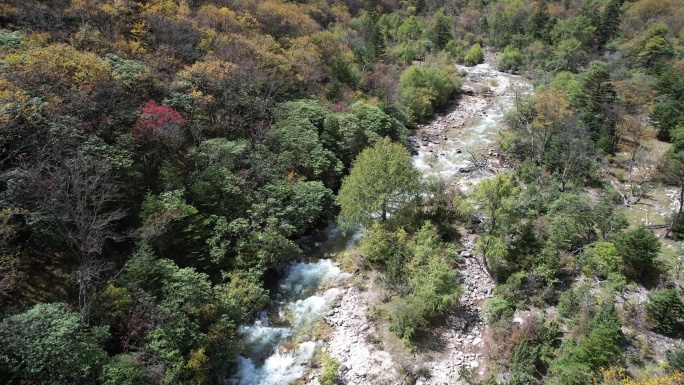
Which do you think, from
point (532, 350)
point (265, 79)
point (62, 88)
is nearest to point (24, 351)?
point (62, 88)

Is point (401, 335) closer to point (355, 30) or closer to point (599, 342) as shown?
point (599, 342)

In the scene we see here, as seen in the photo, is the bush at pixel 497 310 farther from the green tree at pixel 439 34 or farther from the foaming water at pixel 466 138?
the green tree at pixel 439 34

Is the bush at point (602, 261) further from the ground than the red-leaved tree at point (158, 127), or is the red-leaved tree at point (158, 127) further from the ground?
the red-leaved tree at point (158, 127)

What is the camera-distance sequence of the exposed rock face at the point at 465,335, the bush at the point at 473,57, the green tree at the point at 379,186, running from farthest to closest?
the bush at the point at 473,57 → the green tree at the point at 379,186 → the exposed rock face at the point at 465,335

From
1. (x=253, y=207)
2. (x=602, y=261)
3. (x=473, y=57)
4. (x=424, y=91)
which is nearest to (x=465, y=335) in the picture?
(x=602, y=261)

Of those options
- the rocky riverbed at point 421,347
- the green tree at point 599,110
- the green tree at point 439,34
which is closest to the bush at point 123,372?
the rocky riverbed at point 421,347

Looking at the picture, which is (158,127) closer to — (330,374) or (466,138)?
(330,374)

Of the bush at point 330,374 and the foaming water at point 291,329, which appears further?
the foaming water at point 291,329
